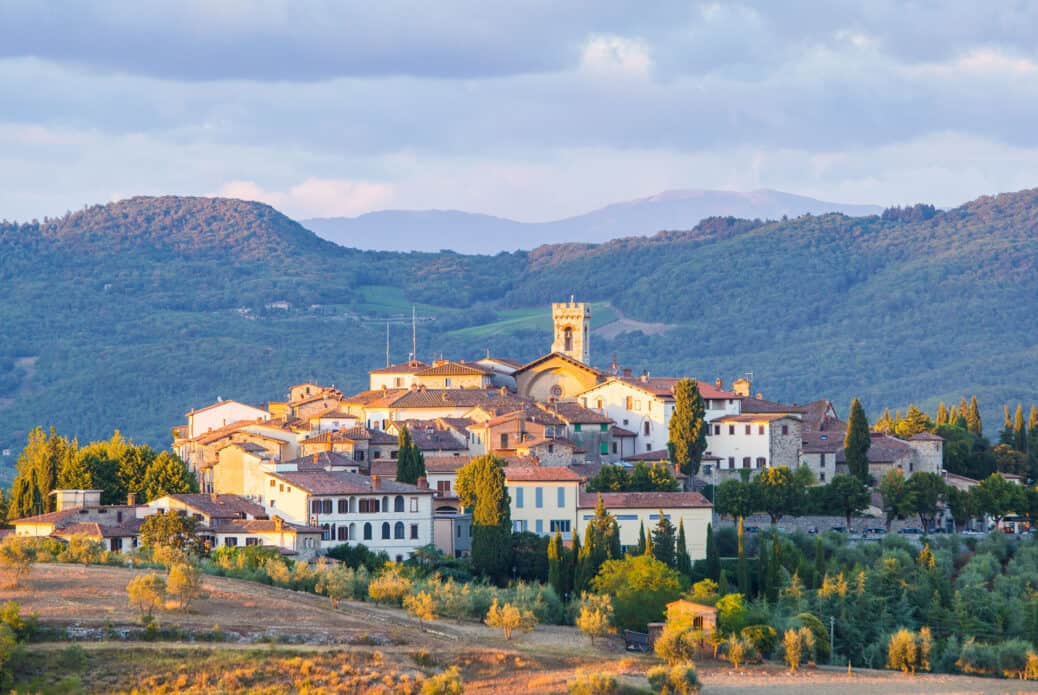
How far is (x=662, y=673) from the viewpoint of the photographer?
7069 cm

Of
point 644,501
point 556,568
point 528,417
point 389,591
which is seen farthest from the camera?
point 528,417

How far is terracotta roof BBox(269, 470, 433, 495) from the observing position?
87875 millimetres

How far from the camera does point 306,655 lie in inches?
2697

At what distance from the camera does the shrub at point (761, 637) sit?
78250mm

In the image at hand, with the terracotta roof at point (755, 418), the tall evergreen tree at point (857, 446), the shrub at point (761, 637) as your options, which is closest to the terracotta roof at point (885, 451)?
the tall evergreen tree at point (857, 446)

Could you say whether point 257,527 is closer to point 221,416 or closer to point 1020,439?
point 221,416

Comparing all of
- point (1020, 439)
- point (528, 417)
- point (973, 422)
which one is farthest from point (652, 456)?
point (973, 422)

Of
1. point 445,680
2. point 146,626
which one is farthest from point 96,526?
point 445,680

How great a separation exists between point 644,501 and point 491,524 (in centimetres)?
676

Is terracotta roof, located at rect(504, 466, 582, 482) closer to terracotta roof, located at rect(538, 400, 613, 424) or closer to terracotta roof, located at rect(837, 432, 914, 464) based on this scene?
terracotta roof, located at rect(538, 400, 613, 424)

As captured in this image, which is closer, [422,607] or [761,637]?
[422,607]

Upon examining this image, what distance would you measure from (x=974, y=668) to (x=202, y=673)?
28.3m

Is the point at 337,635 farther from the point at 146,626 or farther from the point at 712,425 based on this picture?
the point at 712,425

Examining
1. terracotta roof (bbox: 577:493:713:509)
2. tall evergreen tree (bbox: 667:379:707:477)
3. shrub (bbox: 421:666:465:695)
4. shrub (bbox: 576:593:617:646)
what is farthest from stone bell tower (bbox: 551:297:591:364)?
shrub (bbox: 421:666:465:695)
